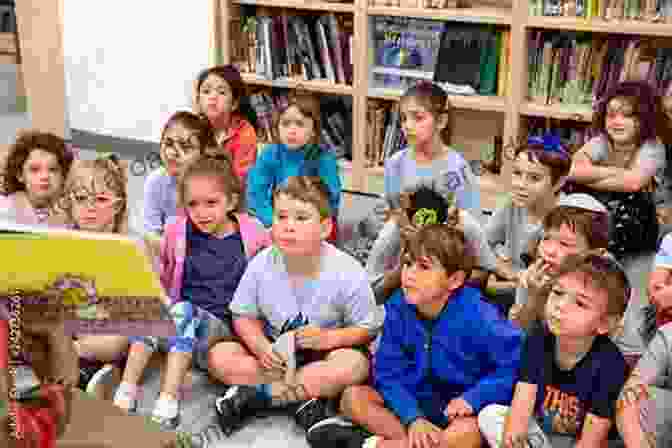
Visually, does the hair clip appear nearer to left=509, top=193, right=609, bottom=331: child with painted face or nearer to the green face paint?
left=509, top=193, right=609, bottom=331: child with painted face

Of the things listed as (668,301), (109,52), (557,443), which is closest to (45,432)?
(557,443)

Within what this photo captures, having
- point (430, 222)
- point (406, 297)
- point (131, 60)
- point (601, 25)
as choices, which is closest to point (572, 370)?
point (406, 297)

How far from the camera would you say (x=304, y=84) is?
3684 mm

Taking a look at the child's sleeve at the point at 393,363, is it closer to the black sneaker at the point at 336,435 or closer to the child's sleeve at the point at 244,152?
the black sneaker at the point at 336,435

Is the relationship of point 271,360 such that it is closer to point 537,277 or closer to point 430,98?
point 537,277

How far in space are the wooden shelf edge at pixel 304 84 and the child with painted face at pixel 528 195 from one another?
45.4 inches

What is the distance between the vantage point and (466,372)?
198 centimetres

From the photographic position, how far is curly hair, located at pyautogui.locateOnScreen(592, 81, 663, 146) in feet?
9.30

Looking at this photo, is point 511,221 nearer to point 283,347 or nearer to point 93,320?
point 283,347

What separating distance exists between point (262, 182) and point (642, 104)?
1.26 metres

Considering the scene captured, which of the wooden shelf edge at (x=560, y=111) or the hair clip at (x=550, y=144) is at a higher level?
the wooden shelf edge at (x=560, y=111)

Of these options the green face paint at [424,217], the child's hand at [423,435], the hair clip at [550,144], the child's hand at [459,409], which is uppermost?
the hair clip at [550,144]

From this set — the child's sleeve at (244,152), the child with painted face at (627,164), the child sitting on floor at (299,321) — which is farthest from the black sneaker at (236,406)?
the child with painted face at (627,164)

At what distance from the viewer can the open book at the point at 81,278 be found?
1.21m
